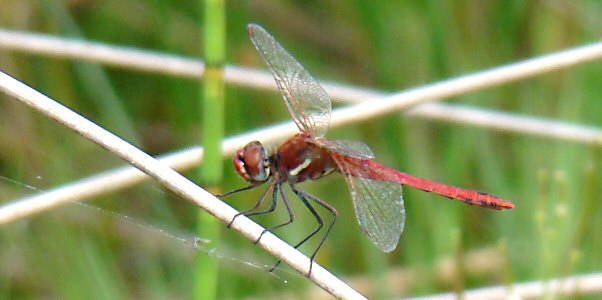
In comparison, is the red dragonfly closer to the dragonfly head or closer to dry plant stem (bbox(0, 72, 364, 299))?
the dragonfly head

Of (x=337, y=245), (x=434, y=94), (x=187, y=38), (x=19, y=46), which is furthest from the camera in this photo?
(x=187, y=38)

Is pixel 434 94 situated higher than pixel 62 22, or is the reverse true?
pixel 62 22

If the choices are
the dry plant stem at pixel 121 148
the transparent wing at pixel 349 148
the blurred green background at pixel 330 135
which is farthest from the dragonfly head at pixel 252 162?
the blurred green background at pixel 330 135

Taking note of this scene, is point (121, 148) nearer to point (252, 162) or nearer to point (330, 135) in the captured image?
point (252, 162)

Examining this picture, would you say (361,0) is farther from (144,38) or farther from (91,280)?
(91,280)

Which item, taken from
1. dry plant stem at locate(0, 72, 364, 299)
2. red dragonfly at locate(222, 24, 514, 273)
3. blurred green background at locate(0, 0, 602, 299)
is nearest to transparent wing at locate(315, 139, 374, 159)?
red dragonfly at locate(222, 24, 514, 273)

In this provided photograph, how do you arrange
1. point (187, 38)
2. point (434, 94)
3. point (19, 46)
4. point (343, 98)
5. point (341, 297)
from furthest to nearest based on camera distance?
point (187, 38), point (343, 98), point (19, 46), point (434, 94), point (341, 297)

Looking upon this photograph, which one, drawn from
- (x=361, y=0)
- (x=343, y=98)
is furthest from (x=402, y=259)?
(x=361, y=0)

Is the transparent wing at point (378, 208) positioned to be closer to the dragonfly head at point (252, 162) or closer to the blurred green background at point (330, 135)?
the dragonfly head at point (252, 162)
